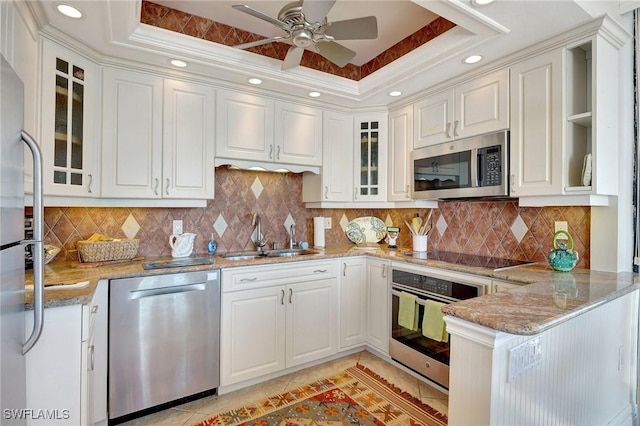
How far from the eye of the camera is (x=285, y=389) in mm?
2455

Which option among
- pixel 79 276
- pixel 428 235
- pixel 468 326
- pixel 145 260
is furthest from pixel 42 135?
pixel 428 235

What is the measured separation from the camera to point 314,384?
2.52 metres

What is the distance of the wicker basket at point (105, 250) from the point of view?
216 cm

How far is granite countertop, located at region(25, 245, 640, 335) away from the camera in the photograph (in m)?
1.16

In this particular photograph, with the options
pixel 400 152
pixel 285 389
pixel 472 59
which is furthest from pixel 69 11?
pixel 285 389

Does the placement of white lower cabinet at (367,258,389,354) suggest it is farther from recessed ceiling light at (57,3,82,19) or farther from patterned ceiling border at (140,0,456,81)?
recessed ceiling light at (57,3,82,19)

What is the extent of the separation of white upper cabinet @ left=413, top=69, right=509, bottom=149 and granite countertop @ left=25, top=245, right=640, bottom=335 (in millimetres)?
1027

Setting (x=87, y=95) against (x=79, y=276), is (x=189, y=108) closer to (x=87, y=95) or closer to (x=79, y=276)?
(x=87, y=95)

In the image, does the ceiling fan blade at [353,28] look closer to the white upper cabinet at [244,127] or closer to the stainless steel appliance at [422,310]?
the white upper cabinet at [244,127]

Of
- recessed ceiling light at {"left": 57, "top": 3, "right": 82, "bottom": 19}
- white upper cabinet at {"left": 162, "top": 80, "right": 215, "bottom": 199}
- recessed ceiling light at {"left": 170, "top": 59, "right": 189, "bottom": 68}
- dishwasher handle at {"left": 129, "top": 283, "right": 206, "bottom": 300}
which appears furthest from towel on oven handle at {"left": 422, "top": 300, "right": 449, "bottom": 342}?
recessed ceiling light at {"left": 57, "top": 3, "right": 82, "bottom": 19}

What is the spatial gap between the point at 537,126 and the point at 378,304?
1.79 meters

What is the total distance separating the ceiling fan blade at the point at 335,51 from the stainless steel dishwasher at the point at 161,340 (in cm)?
162

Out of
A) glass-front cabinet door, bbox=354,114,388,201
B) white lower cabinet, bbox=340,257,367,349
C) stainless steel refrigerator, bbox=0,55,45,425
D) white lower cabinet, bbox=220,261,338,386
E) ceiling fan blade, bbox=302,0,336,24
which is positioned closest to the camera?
stainless steel refrigerator, bbox=0,55,45,425

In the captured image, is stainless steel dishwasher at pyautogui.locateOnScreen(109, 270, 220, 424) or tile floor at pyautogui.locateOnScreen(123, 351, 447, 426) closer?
stainless steel dishwasher at pyautogui.locateOnScreen(109, 270, 220, 424)
